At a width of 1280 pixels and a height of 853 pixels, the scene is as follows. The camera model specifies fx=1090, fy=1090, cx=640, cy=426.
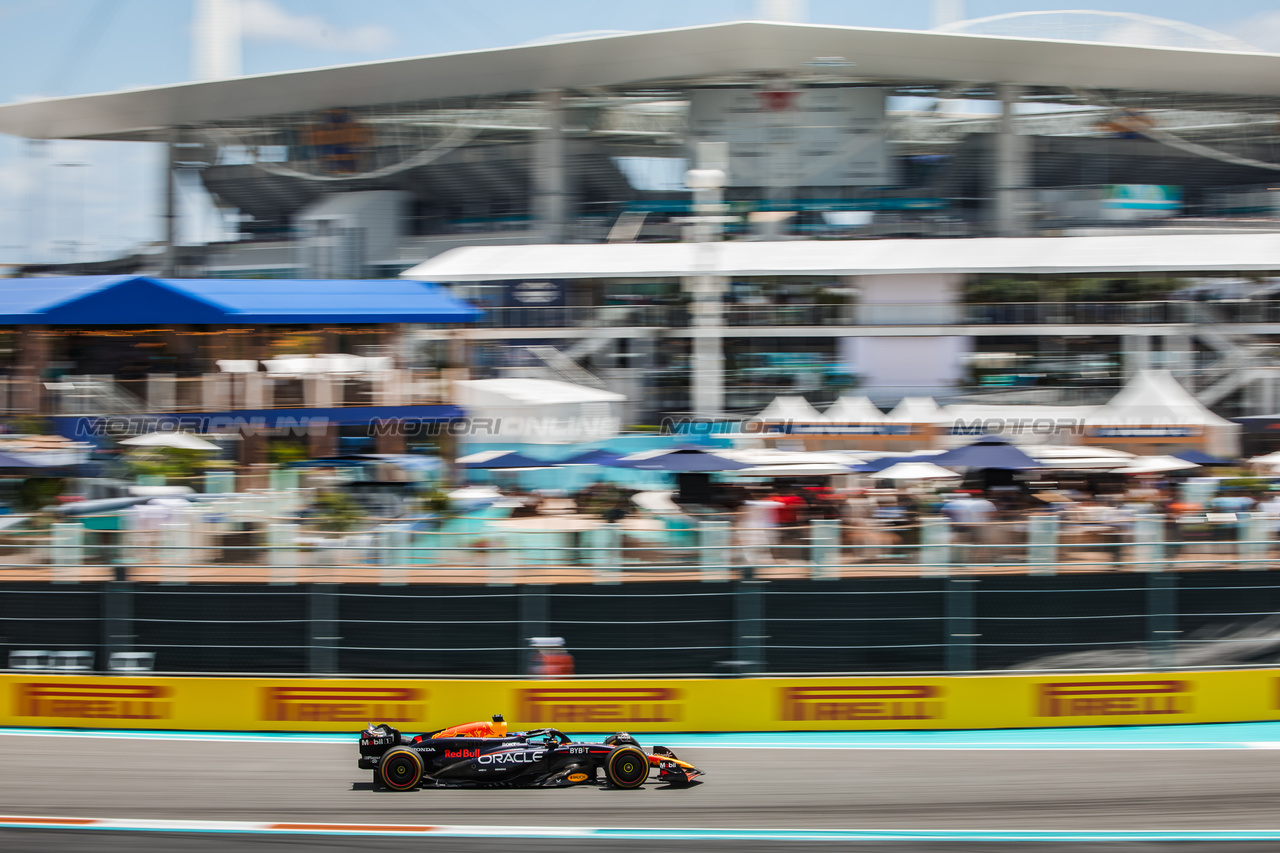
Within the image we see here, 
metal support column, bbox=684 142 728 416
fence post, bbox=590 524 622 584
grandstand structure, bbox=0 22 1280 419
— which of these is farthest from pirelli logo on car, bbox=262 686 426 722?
grandstand structure, bbox=0 22 1280 419

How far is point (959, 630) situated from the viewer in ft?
33.2

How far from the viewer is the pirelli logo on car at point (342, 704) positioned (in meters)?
9.88

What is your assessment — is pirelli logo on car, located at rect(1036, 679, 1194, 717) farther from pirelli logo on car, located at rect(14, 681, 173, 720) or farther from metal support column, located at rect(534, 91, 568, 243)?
metal support column, located at rect(534, 91, 568, 243)

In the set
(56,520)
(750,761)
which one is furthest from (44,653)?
(750,761)

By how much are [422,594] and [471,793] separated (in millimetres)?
2496

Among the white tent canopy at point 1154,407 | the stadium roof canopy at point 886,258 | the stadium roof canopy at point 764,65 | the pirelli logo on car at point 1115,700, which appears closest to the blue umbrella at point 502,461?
the pirelli logo on car at point 1115,700

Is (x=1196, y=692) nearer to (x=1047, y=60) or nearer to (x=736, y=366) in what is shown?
(x=736, y=366)

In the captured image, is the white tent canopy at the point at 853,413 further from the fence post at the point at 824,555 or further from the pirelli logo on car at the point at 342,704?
the pirelli logo on car at the point at 342,704

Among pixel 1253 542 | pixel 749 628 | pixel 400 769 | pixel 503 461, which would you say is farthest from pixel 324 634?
pixel 1253 542

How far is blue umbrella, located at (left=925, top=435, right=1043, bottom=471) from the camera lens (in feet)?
46.0

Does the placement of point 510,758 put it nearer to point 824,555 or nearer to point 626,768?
point 626,768

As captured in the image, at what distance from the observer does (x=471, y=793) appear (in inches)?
321

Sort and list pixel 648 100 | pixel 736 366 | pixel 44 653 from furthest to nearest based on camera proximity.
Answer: pixel 648 100 → pixel 736 366 → pixel 44 653

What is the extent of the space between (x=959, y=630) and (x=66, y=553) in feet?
27.6
